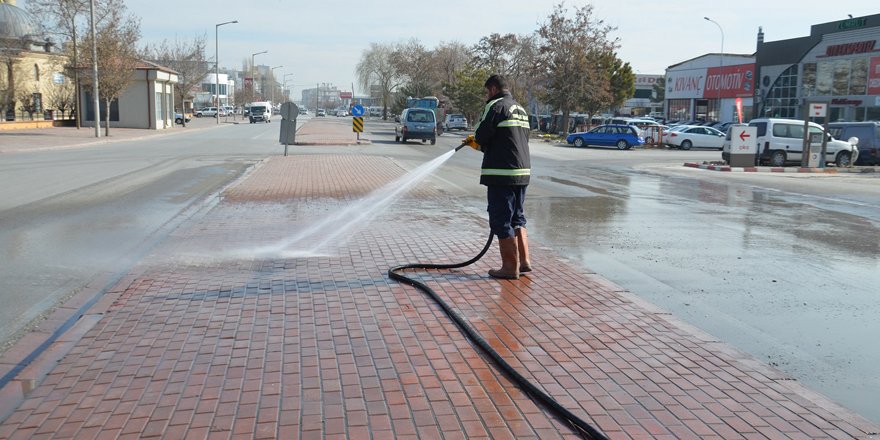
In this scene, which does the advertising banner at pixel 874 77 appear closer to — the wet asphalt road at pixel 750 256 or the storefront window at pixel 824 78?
the storefront window at pixel 824 78

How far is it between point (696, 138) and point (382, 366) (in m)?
41.0

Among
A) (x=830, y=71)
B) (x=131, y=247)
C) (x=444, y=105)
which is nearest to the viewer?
(x=131, y=247)

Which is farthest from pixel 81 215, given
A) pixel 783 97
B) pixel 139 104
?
pixel 783 97

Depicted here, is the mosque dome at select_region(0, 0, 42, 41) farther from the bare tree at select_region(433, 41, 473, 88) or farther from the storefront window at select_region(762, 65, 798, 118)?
the storefront window at select_region(762, 65, 798, 118)

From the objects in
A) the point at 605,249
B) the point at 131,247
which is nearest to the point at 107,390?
the point at 131,247

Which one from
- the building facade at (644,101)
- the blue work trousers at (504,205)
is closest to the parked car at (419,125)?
the blue work trousers at (504,205)

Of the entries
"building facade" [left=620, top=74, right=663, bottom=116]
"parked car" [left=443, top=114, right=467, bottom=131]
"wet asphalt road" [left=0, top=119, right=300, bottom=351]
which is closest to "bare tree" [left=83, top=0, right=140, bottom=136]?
"wet asphalt road" [left=0, top=119, right=300, bottom=351]

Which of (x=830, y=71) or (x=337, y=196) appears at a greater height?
(x=830, y=71)

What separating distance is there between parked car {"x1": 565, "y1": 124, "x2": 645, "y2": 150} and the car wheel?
1272cm

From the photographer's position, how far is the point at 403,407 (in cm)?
426

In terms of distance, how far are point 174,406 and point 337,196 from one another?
35.0 feet

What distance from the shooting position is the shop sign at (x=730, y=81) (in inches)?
2371

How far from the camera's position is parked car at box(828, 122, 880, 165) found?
29.7 m

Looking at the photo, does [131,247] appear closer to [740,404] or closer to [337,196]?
[337,196]
